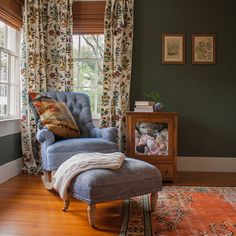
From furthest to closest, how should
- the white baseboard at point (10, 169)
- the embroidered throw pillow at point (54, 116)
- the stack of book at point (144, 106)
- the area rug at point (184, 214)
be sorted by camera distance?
1. the stack of book at point (144, 106)
2. the white baseboard at point (10, 169)
3. the embroidered throw pillow at point (54, 116)
4. the area rug at point (184, 214)

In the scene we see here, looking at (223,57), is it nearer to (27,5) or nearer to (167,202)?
(167,202)

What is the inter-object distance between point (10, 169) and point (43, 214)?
1.41 meters

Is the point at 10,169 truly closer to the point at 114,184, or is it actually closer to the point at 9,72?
the point at 9,72

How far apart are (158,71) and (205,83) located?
67cm

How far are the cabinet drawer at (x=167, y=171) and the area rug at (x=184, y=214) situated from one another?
364mm

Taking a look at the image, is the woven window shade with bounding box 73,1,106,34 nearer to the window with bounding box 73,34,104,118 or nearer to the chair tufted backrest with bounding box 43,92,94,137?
the window with bounding box 73,34,104,118

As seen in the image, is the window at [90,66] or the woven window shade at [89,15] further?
the window at [90,66]

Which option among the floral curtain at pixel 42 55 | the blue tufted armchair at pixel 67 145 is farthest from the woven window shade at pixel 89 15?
the blue tufted armchair at pixel 67 145

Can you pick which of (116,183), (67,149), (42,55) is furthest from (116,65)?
(116,183)

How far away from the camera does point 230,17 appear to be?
4.29 meters

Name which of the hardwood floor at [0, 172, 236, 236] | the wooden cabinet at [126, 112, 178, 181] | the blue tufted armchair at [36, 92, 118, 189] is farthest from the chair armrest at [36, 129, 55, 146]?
the wooden cabinet at [126, 112, 178, 181]

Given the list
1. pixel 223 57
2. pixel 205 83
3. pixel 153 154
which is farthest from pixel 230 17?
pixel 153 154

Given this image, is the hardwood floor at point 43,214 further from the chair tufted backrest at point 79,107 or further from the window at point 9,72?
the window at point 9,72

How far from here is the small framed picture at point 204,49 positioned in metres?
4.30
